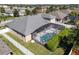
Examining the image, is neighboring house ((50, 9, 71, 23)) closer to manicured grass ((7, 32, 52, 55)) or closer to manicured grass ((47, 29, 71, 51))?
manicured grass ((47, 29, 71, 51))

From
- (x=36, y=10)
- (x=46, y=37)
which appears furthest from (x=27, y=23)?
(x=46, y=37)

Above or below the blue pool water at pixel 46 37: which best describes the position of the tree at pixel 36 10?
above

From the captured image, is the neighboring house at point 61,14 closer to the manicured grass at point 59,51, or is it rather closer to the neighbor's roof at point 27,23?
the neighbor's roof at point 27,23

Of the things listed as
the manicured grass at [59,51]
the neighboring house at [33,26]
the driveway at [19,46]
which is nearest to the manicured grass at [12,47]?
the driveway at [19,46]

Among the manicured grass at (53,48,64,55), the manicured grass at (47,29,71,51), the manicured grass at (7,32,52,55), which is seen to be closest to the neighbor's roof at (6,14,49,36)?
the manicured grass at (7,32,52,55)

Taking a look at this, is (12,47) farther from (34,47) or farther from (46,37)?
(46,37)

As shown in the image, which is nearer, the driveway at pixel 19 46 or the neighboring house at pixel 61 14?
the driveway at pixel 19 46

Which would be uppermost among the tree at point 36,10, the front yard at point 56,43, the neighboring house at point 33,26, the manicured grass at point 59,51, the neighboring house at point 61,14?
the tree at point 36,10
